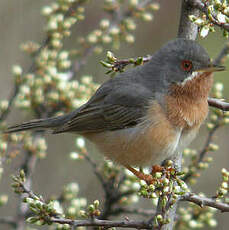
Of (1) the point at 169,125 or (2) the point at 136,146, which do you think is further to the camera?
(2) the point at 136,146

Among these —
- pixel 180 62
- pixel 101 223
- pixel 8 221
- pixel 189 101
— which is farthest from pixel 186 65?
pixel 8 221

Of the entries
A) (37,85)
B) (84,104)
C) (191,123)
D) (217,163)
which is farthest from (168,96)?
(217,163)

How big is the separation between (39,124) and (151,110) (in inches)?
49.7

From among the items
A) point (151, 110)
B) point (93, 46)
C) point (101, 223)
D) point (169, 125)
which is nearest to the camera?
point (101, 223)

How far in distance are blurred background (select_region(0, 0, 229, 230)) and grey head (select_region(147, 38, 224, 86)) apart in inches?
103

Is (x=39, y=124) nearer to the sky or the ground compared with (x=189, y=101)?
nearer to the ground

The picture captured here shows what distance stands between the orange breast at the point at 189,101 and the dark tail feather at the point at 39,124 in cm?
133

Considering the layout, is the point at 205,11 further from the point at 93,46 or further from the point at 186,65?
the point at 93,46

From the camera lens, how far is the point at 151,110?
14.7ft

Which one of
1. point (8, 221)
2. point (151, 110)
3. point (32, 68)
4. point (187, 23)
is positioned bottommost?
point (8, 221)

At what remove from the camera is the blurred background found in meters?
7.32

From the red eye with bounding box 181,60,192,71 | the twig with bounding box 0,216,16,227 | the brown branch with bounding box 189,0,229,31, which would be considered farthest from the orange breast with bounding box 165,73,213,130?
the twig with bounding box 0,216,16,227

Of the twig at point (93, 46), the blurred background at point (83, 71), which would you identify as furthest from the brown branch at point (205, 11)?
the blurred background at point (83, 71)

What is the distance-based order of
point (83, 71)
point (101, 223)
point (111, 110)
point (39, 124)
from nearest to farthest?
point (101, 223)
point (111, 110)
point (39, 124)
point (83, 71)
